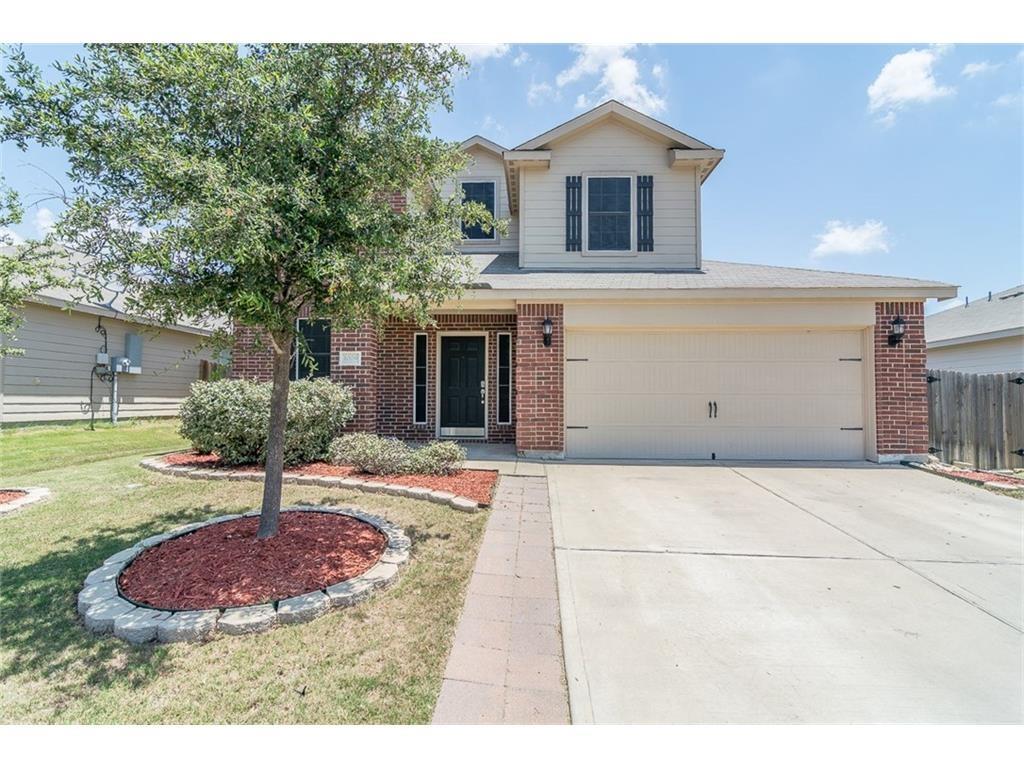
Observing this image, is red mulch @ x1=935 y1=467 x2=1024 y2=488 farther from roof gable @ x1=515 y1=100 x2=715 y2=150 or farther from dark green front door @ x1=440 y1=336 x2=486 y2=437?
dark green front door @ x1=440 y1=336 x2=486 y2=437

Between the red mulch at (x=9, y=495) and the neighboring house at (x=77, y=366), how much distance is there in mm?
2964

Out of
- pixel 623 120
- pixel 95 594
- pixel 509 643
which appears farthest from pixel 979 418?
pixel 95 594

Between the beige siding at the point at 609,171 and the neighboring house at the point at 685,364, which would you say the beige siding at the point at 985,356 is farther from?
the beige siding at the point at 609,171

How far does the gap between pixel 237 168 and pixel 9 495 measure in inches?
210

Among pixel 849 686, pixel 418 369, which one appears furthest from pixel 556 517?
pixel 418 369

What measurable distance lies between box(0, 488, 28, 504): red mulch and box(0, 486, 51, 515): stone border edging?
0.05 meters

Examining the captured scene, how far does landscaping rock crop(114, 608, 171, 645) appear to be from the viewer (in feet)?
8.18

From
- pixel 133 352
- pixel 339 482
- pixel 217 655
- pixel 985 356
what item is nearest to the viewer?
pixel 217 655

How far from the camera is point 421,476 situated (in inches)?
230

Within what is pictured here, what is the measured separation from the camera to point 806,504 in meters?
5.24

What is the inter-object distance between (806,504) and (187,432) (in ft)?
26.9

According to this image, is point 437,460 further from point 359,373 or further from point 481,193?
point 481,193

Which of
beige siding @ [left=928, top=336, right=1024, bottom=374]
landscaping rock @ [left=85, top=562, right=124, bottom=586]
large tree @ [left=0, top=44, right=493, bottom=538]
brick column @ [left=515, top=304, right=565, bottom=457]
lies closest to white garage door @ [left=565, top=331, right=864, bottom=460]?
brick column @ [left=515, top=304, right=565, bottom=457]
